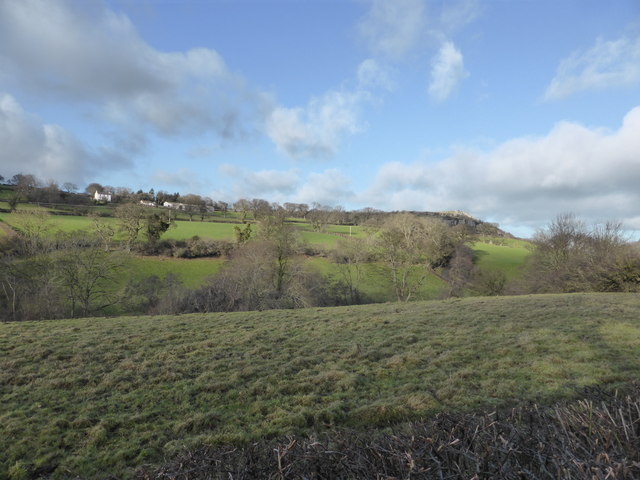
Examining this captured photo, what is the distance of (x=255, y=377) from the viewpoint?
7598 mm

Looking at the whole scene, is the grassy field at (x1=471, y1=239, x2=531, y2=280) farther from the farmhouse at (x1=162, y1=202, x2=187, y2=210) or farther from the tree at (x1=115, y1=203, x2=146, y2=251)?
the farmhouse at (x1=162, y1=202, x2=187, y2=210)

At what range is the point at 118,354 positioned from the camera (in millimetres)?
9203

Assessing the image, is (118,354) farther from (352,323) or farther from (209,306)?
(209,306)

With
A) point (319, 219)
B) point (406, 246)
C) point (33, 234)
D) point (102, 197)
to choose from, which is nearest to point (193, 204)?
point (102, 197)

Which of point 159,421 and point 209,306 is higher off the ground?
point 159,421

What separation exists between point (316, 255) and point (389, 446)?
153 feet

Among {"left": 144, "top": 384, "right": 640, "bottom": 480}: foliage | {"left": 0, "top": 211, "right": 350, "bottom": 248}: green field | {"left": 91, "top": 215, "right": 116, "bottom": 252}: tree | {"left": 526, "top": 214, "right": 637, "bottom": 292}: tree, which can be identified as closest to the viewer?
{"left": 144, "top": 384, "right": 640, "bottom": 480}: foliage

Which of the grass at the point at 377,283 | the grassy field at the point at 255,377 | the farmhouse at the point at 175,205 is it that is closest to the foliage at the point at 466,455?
the grassy field at the point at 255,377

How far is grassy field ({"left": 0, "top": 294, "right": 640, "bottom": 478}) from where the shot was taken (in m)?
5.12

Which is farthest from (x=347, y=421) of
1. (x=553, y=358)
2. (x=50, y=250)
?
(x=50, y=250)

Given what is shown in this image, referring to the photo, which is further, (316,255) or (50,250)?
(316,255)

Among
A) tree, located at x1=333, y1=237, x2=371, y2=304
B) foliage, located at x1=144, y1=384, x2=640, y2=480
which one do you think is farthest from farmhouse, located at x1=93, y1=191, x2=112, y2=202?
foliage, located at x1=144, y1=384, x2=640, y2=480

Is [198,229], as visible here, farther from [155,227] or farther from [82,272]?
[82,272]

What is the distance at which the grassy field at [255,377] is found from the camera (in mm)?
5117
